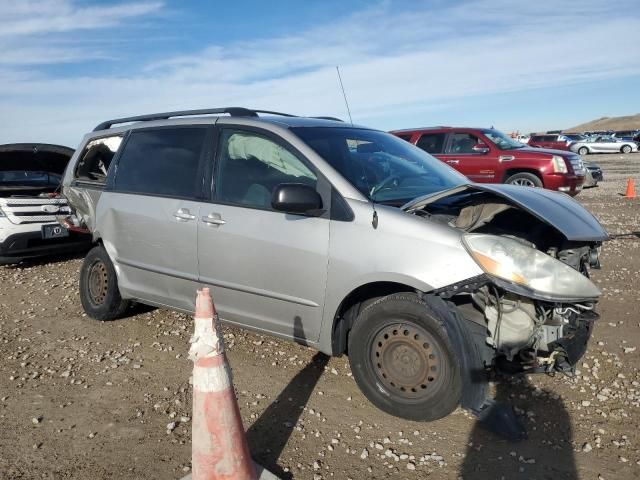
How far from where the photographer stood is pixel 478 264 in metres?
2.99

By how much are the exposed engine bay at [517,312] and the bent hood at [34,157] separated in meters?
6.09

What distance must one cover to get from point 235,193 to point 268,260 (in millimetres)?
608

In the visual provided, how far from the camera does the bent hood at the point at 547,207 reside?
3.18m

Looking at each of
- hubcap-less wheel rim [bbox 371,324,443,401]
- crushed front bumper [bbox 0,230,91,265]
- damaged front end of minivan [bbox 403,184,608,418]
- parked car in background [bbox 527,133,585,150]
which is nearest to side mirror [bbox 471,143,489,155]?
crushed front bumper [bbox 0,230,91,265]

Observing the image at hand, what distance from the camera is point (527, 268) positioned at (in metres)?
2.97

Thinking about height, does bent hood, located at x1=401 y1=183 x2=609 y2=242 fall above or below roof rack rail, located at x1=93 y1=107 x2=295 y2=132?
below

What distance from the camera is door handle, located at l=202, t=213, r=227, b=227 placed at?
12.8 feet

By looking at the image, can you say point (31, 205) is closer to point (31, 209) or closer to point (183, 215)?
point (31, 209)

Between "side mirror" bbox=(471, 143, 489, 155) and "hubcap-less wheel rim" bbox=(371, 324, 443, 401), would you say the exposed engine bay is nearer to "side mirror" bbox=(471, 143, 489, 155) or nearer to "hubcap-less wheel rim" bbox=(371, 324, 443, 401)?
"hubcap-less wheel rim" bbox=(371, 324, 443, 401)

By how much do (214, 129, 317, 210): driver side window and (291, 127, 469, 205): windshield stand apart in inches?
7.4

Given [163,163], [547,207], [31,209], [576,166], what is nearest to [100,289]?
[163,163]

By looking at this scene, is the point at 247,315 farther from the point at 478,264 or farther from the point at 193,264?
the point at 478,264

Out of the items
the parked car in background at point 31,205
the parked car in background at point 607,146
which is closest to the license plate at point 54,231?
the parked car in background at point 31,205

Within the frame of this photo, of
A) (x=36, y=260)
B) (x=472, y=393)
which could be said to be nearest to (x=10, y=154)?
(x=36, y=260)
